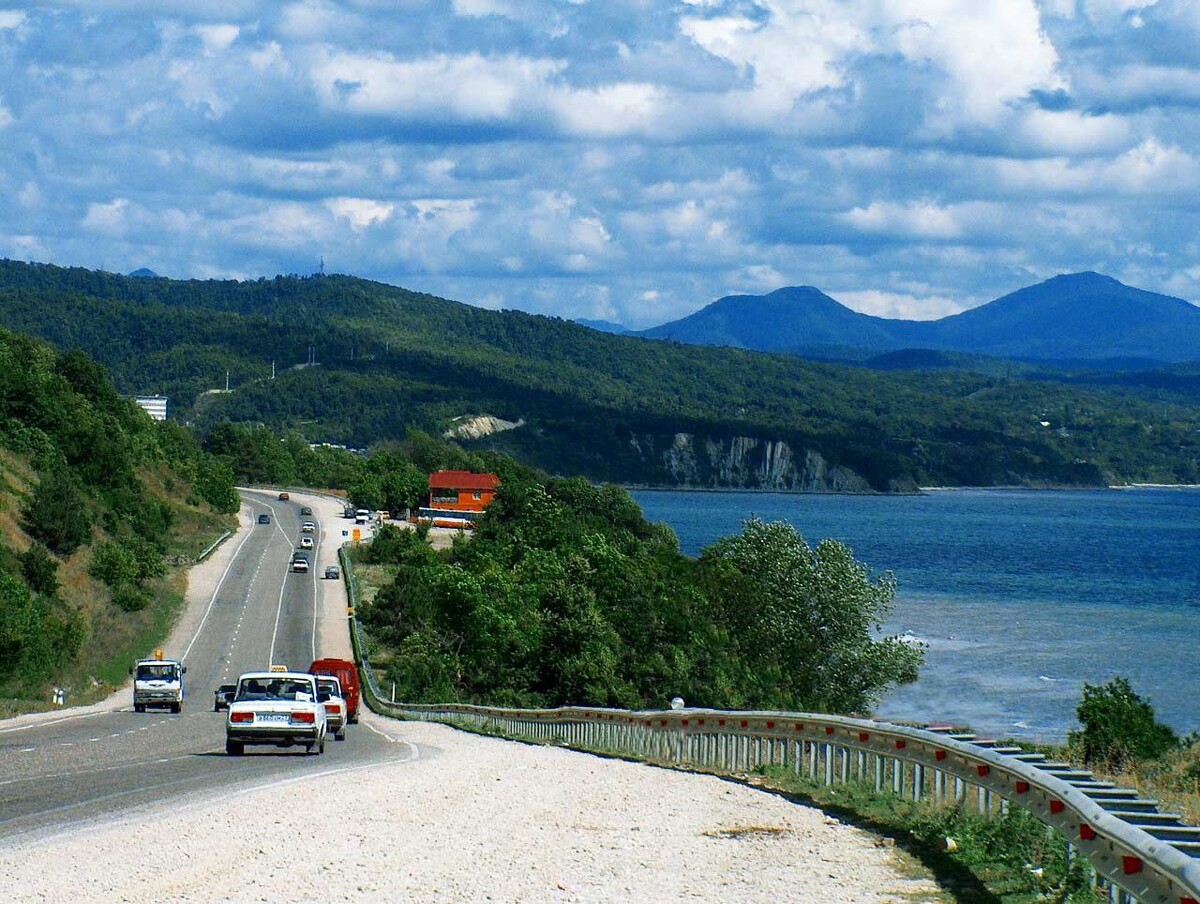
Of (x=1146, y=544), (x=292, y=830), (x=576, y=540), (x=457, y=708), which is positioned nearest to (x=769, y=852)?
(x=292, y=830)

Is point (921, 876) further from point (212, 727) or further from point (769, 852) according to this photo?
point (212, 727)

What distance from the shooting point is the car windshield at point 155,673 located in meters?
43.4

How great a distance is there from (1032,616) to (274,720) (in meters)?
86.0

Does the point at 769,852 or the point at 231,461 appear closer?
the point at 769,852

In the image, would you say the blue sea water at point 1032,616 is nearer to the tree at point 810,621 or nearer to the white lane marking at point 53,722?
the tree at point 810,621

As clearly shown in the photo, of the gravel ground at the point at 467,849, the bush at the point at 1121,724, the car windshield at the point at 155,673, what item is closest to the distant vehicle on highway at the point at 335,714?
the gravel ground at the point at 467,849

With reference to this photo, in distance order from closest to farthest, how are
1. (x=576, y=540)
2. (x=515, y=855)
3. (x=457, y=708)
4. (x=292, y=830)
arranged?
(x=515, y=855)
(x=292, y=830)
(x=457, y=708)
(x=576, y=540)

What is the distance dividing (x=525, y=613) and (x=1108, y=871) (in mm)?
58043

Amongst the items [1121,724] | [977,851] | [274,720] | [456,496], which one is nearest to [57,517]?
[1121,724]

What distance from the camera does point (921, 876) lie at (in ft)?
38.1

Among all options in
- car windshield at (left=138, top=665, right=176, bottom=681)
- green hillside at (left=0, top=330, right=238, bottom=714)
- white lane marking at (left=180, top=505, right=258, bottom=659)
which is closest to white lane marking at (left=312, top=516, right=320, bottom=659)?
white lane marking at (left=180, top=505, right=258, bottom=659)

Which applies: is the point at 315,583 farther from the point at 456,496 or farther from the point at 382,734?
the point at 382,734

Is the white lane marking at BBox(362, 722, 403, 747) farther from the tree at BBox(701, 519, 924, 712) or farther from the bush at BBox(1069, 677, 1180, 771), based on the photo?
the tree at BBox(701, 519, 924, 712)

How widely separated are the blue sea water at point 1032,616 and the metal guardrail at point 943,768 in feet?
112
